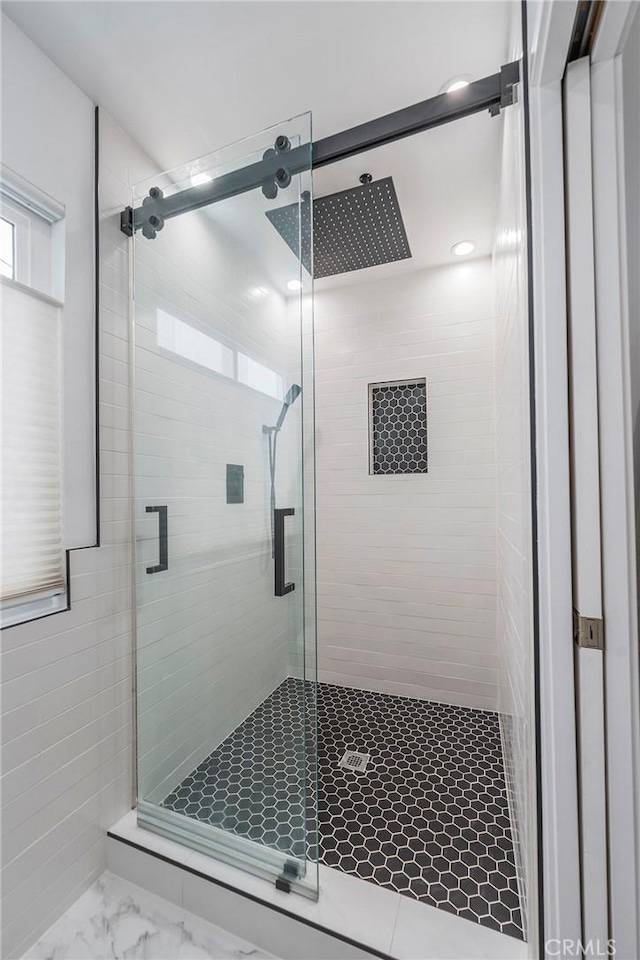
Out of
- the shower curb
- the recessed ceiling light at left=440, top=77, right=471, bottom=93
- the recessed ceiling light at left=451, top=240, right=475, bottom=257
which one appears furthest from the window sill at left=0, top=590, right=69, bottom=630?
the recessed ceiling light at left=451, top=240, right=475, bottom=257

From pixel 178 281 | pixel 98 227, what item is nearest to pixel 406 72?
pixel 178 281

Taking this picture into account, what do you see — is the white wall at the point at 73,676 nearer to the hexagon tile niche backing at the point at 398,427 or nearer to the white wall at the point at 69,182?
the white wall at the point at 69,182

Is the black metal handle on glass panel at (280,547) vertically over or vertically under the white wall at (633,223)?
under

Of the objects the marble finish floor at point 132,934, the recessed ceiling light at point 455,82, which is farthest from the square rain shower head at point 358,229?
the marble finish floor at point 132,934

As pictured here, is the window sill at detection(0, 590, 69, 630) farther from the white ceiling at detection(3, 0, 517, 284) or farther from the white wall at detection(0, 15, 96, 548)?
the white ceiling at detection(3, 0, 517, 284)

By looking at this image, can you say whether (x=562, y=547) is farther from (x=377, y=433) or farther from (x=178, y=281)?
(x=377, y=433)

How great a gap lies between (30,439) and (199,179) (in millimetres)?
1006

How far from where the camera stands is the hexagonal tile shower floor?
1.25m

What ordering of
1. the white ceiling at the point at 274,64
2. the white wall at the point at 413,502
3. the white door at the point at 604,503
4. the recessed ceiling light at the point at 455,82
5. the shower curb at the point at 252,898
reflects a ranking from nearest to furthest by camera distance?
1. the white door at the point at 604,503
2. the shower curb at the point at 252,898
3. the white ceiling at the point at 274,64
4. the recessed ceiling light at the point at 455,82
5. the white wall at the point at 413,502

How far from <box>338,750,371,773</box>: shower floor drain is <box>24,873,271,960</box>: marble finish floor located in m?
0.73

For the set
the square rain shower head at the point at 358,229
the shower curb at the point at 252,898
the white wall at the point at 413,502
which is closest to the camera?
the shower curb at the point at 252,898

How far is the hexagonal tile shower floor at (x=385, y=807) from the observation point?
1.25 m

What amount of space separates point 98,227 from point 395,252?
4.92ft

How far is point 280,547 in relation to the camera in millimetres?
1296
